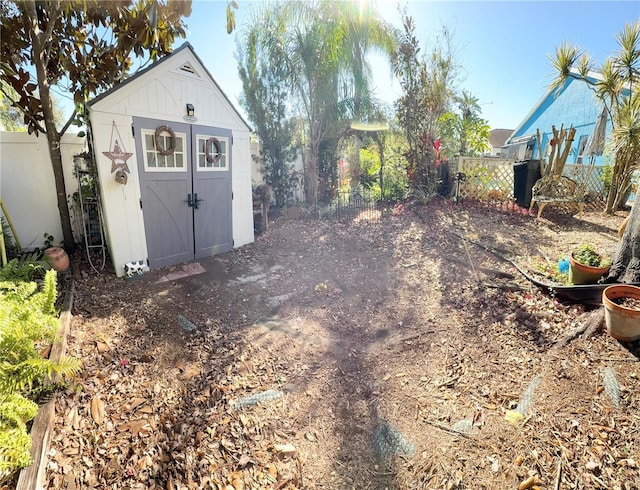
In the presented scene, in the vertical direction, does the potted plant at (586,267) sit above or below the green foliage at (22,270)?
above

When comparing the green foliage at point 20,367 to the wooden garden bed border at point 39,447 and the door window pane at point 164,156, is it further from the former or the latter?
the door window pane at point 164,156

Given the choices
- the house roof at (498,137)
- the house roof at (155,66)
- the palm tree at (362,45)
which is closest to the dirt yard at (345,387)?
the house roof at (155,66)

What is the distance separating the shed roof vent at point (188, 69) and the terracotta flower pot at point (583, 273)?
589 centimetres

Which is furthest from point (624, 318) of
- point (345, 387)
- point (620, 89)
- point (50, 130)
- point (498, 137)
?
point (498, 137)

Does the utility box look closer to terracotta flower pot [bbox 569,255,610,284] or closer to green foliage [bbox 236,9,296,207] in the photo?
terracotta flower pot [bbox 569,255,610,284]

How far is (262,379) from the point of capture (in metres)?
2.61

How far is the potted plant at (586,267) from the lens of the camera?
323cm

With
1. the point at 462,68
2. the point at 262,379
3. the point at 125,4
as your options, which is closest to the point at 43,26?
the point at 125,4

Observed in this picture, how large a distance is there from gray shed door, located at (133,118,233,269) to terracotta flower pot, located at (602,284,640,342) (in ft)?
17.8

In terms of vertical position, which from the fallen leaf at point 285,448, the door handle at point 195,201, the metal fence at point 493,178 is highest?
the metal fence at point 493,178

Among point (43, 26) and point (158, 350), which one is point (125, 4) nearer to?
point (43, 26)

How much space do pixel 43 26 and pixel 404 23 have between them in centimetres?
748

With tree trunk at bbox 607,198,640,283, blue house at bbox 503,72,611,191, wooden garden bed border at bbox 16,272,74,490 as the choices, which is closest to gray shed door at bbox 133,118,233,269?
wooden garden bed border at bbox 16,272,74,490

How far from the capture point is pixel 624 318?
2.40 meters
